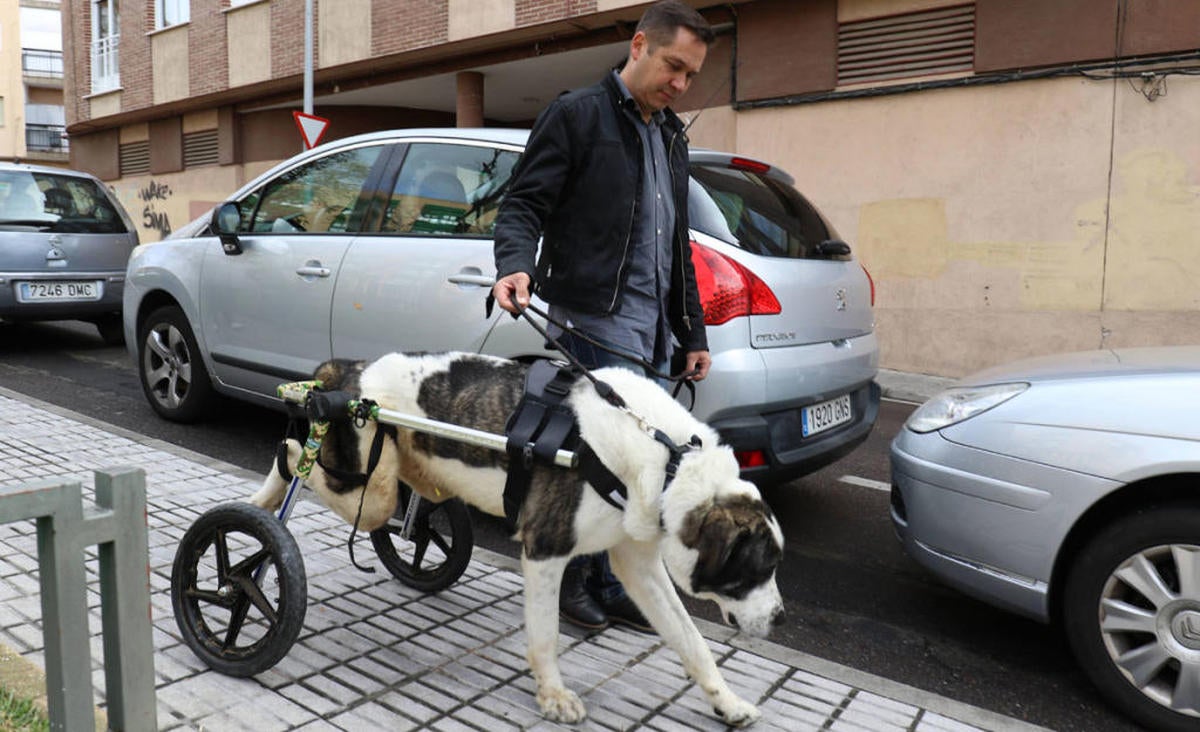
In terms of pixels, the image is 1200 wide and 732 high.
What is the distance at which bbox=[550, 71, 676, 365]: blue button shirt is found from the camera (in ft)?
10.1

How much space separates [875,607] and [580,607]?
1.29 m

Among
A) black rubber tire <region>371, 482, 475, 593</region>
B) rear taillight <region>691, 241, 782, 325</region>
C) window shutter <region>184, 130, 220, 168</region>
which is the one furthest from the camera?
window shutter <region>184, 130, 220, 168</region>

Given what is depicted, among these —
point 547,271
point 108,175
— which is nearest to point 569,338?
point 547,271

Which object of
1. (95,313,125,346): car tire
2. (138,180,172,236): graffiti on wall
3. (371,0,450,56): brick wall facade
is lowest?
(95,313,125,346): car tire

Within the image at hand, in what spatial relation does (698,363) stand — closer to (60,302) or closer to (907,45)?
(60,302)

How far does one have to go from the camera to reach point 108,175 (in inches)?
939

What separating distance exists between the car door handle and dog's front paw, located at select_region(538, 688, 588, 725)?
6.52ft

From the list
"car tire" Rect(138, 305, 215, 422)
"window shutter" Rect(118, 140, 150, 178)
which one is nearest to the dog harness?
"car tire" Rect(138, 305, 215, 422)

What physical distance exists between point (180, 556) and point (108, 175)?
968 inches

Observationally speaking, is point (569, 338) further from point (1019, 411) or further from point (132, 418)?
point (132, 418)

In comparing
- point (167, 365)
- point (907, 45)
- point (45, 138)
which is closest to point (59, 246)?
point (167, 365)

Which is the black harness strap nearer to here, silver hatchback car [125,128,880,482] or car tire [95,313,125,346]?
silver hatchback car [125,128,880,482]

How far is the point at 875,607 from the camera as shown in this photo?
3.73 meters

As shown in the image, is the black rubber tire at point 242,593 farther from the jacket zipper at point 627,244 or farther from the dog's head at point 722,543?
the jacket zipper at point 627,244
